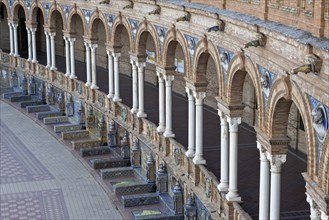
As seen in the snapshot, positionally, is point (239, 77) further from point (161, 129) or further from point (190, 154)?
point (161, 129)

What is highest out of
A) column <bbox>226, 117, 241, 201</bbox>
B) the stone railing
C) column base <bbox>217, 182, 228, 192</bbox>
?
column <bbox>226, 117, 241, 201</bbox>

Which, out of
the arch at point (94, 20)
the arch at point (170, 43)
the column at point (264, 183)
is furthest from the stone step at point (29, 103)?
the column at point (264, 183)

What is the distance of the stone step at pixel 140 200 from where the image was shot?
81.1ft

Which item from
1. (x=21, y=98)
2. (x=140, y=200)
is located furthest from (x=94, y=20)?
(x=140, y=200)

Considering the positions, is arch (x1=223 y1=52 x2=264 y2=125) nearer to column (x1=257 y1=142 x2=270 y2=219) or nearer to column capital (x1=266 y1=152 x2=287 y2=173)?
column (x1=257 y1=142 x2=270 y2=219)

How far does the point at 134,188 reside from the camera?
2578 cm

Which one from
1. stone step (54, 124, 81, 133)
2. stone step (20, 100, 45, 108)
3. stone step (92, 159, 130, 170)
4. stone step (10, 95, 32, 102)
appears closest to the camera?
stone step (92, 159, 130, 170)

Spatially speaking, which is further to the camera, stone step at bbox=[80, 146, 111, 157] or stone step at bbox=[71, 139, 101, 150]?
stone step at bbox=[71, 139, 101, 150]

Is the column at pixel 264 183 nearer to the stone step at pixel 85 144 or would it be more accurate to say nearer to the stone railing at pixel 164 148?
the stone railing at pixel 164 148

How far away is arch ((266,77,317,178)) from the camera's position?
1437 cm

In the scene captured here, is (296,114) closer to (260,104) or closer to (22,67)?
(260,104)

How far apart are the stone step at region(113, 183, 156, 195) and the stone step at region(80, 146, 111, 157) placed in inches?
181

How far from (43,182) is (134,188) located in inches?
153

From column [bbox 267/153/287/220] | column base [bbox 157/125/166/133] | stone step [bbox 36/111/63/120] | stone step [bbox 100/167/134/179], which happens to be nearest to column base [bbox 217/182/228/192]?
column [bbox 267/153/287/220]
